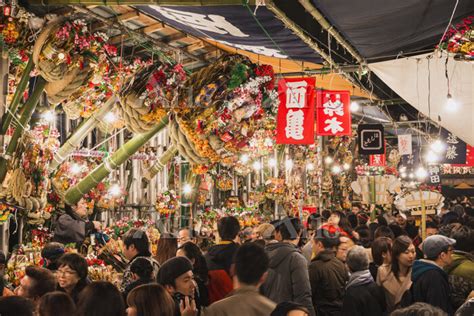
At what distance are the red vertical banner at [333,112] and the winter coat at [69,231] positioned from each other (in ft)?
19.7

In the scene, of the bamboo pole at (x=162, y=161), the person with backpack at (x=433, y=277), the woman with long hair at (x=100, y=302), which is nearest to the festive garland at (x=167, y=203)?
the bamboo pole at (x=162, y=161)

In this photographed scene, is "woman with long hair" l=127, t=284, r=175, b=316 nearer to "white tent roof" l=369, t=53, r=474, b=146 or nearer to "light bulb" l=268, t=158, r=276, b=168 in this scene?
"white tent roof" l=369, t=53, r=474, b=146

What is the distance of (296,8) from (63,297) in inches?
205

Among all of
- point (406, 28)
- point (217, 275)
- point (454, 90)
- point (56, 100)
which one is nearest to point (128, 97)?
point (56, 100)

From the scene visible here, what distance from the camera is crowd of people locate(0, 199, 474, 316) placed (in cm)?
425

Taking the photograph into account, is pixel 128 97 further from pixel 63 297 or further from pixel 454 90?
pixel 454 90

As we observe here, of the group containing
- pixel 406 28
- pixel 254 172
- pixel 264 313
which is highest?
pixel 406 28

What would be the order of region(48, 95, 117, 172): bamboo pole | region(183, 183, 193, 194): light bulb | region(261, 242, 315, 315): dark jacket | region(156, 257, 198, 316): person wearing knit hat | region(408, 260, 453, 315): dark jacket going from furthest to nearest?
region(183, 183, 193, 194): light bulb < region(48, 95, 117, 172): bamboo pole < region(261, 242, 315, 315): dark jacket < region(408, 260, 453, 315): dark jacket < region(156, 257, 198, 316): person wearing knit hat

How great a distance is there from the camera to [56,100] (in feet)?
28.8

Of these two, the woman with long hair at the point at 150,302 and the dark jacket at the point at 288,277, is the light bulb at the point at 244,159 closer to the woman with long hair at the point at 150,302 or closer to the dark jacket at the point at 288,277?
the dark jacket at the point at 288,277

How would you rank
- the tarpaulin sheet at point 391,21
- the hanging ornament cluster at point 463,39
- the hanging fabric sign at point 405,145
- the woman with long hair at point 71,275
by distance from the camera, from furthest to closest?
the hanging fabric sign at point 405,145 → the hanging ornament cluster at point 463,39 → the tarpaulin sheet at point 391,21 → the woman with long hair at point 71,275

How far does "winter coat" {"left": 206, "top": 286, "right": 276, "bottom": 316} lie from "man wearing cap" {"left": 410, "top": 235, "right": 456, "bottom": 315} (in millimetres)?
2173

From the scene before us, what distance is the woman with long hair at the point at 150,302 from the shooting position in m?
4.18

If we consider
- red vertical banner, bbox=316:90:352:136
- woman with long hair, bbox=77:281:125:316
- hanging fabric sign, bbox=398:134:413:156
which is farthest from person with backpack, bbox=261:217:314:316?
hanging fabric sign, bbox=398:134:413:156
